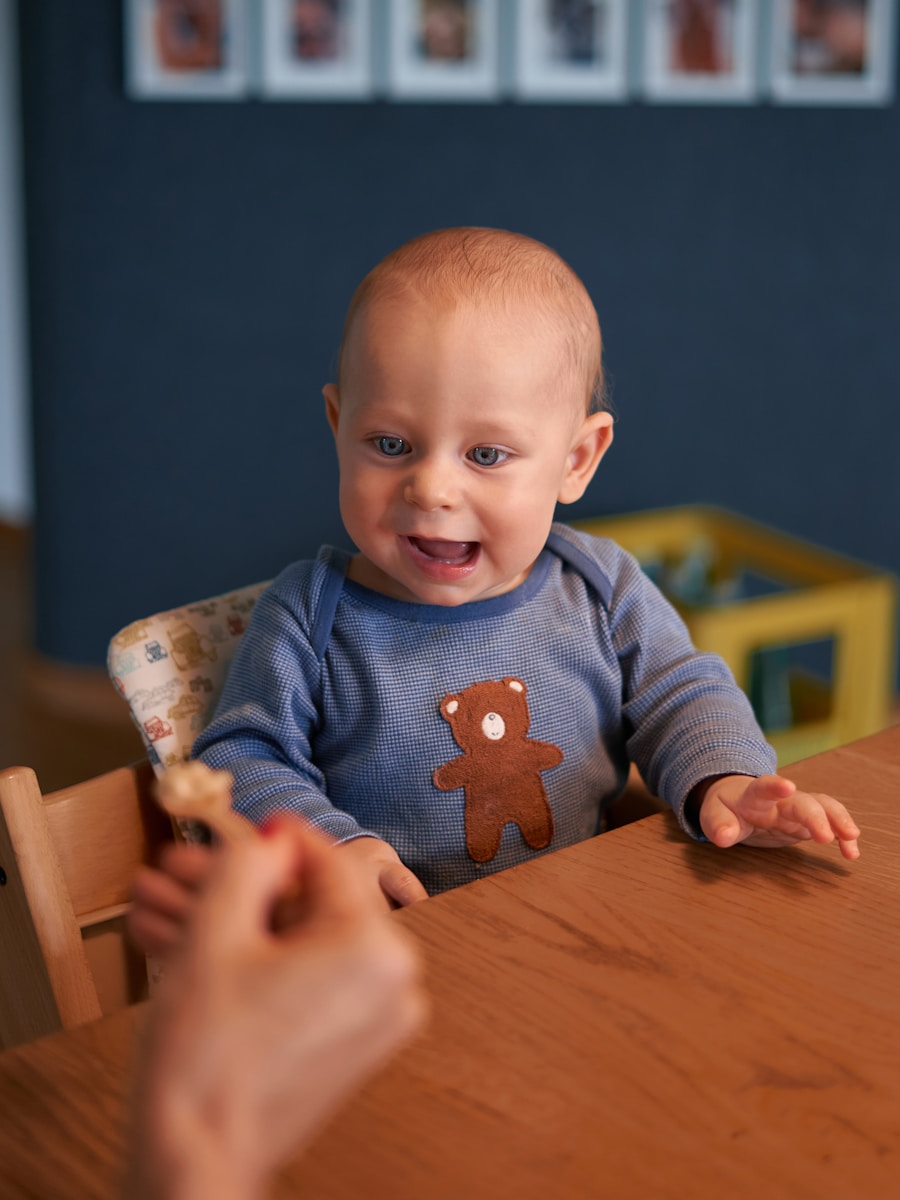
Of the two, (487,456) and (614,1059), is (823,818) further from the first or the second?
(487,456)

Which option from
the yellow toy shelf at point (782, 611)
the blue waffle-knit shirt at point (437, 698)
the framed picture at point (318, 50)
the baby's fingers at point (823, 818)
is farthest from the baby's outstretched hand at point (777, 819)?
the framed picture at point (318, 50)

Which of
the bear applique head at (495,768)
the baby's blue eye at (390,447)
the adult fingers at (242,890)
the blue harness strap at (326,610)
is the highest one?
the baby's blue eye at (390,447)

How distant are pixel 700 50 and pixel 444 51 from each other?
55cm

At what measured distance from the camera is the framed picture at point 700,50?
9.37 feet

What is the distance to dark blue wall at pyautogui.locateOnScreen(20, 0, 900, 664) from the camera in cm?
283

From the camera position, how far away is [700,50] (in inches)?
114

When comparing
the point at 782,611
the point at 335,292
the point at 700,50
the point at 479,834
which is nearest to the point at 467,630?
the point at 479,834

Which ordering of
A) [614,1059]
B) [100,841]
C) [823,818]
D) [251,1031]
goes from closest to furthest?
[251,1031]
[614,1059]
[823,818]
[100,841]

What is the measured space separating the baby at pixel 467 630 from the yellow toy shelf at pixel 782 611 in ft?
3.62

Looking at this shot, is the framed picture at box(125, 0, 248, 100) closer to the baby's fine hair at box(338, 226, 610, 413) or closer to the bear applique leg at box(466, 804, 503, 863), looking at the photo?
the baby's fine hair at box(338, 226, 610, 413)

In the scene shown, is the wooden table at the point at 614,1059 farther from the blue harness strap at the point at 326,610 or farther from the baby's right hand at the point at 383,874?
the blue harness strap at the point at 326,610

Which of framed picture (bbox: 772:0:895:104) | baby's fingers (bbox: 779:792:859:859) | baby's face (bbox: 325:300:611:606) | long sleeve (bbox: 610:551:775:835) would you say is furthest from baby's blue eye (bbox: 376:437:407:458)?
framed picture (bbox: 772:0:895:104)

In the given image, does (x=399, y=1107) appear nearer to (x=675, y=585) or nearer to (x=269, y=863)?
(x=269, y=863)

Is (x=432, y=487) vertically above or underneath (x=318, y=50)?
underneath
